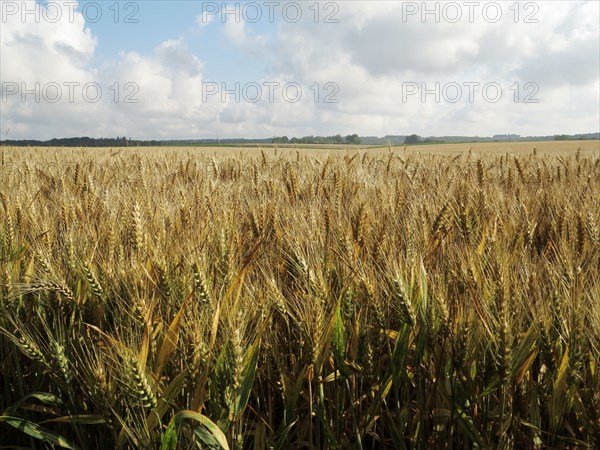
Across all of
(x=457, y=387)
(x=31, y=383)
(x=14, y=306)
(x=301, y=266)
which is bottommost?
(x=31, y=383)

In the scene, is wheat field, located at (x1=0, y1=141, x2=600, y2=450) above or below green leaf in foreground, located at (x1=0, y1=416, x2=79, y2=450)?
above

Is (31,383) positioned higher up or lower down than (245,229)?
lower down

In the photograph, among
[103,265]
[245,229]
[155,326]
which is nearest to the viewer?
[155,326]

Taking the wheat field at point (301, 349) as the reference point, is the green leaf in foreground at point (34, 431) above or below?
below

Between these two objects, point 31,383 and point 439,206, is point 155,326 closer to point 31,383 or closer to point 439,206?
point 31,383

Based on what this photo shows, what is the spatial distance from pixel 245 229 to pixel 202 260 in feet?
2.79

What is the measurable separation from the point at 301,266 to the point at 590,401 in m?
0.84

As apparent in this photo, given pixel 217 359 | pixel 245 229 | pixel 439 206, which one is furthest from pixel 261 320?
pixel 439 206

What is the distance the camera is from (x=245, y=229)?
2203 mm

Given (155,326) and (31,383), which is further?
(31,383)

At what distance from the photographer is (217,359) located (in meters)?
1.03

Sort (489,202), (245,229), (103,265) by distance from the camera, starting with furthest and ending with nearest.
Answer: (489,202)
(245,229)
(103,265)

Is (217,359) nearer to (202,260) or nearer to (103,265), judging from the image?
(202,260)

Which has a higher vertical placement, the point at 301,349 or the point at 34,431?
the point at 301,349
